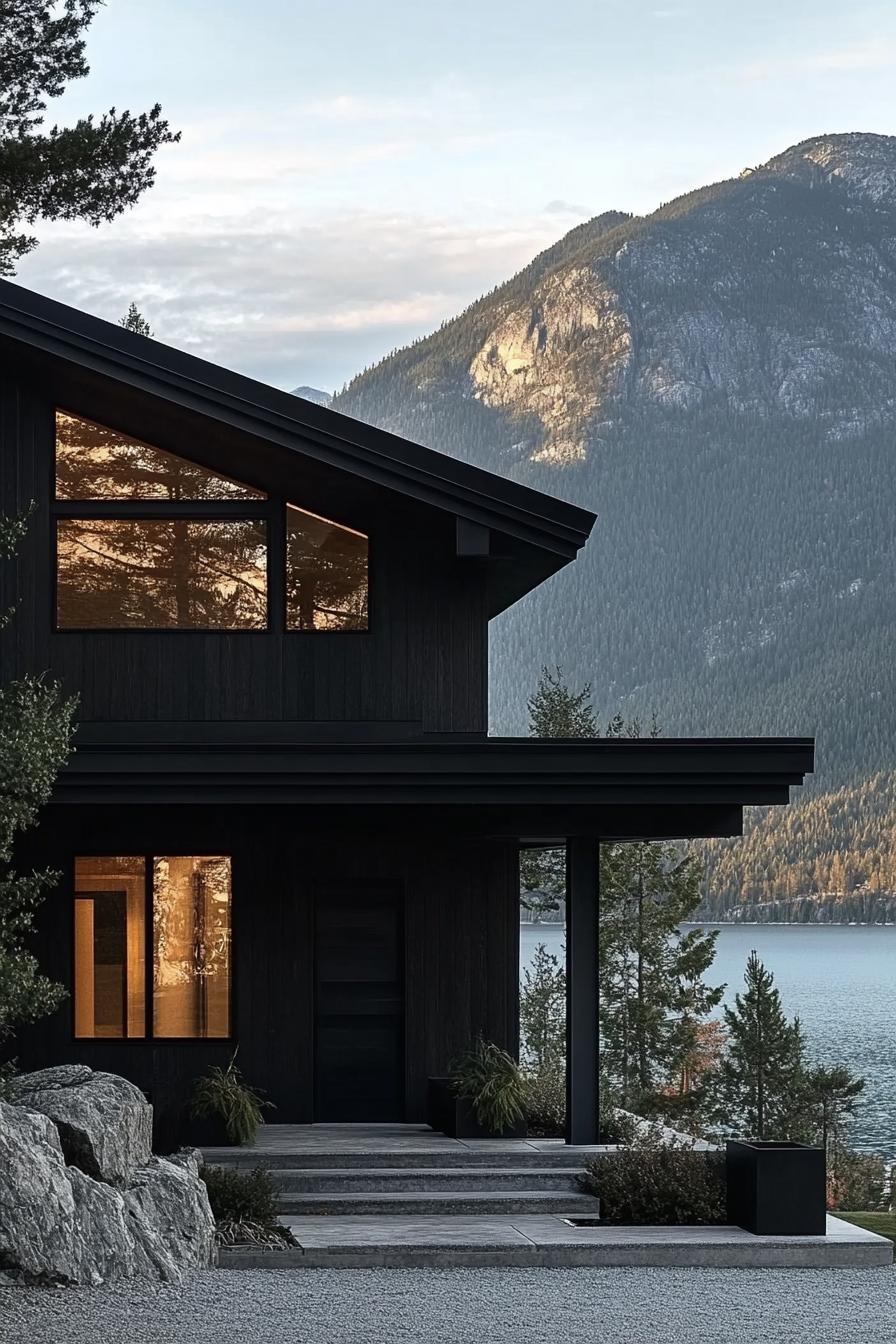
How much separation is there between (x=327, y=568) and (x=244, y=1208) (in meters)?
5.67

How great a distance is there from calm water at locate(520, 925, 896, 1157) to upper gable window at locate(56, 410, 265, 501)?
4766 cm

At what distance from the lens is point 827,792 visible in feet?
500

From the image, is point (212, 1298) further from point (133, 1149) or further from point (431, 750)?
point (431, 750)

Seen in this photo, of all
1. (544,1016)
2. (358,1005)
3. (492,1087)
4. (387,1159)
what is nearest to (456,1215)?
(387,1159)

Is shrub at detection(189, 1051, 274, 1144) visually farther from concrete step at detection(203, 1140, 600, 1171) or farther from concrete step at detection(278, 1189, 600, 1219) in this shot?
concrete step at detection(278, 1189, 600, 1219)

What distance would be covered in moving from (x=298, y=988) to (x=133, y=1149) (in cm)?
404

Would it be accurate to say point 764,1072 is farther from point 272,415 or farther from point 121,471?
point 272,415

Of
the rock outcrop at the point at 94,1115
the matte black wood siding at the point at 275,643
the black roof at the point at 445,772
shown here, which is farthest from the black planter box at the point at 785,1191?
the matte black wood siding at the point at 275,643

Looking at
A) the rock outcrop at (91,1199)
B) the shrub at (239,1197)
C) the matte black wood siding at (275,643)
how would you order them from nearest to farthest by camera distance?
1. the rock outcrop at (91,1199)
2. the shrub at (239,1197)
3. the matte black wood siding at (275,643)

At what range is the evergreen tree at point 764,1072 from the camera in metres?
50.7

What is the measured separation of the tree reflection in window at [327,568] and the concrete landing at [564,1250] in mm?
5356

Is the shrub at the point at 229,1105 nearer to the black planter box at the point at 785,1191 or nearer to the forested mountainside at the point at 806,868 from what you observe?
the black planter box at the point at 785,1191

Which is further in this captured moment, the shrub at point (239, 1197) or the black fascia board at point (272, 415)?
the black fascia board at point (272, 415)

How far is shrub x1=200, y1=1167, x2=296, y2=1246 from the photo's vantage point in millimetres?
12008
